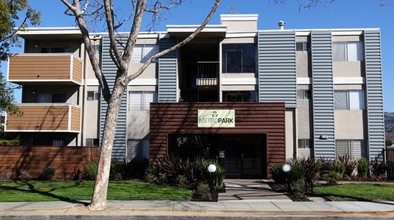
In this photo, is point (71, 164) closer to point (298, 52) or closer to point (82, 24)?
point (82, 24)

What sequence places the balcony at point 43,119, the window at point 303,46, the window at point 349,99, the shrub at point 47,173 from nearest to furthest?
the shrub at point 47,173 → the balcony at point 43,119 → the window at point 349,99 → the window at point 303,46

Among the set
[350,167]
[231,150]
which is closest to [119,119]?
[231,150]

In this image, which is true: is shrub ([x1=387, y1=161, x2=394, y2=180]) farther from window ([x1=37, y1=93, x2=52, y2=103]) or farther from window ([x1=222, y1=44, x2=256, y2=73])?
window ([x1=37, y1=93, x2=52, y2=103])

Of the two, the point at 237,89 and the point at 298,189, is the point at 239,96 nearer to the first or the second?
the point at 237,89

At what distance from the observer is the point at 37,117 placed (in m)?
24.6

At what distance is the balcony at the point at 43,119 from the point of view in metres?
24.5

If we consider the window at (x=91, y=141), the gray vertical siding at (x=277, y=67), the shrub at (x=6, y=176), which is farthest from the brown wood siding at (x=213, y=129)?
the shrub at (x=6, y=176)

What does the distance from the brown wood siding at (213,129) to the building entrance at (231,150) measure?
1.29m

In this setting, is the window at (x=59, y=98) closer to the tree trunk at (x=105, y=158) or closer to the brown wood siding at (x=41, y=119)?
the brown wood siding at (x=41, y=119)

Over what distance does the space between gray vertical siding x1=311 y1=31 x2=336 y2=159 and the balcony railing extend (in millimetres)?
5859

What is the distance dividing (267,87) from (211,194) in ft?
36.6

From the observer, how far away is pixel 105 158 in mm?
12930

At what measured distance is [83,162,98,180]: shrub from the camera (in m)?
20.9

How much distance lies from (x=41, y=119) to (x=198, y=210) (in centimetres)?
1522
